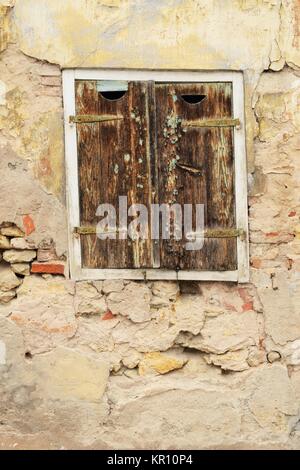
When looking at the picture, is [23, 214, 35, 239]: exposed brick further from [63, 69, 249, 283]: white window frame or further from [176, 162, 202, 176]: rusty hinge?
[176, 162, 202, 176]: rusty hinge

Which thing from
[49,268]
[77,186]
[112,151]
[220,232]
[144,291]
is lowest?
[144,291]

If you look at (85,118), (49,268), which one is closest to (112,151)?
(85,118)

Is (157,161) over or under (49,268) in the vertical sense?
over

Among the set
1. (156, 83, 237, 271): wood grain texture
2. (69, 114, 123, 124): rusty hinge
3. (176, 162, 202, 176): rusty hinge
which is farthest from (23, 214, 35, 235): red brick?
(176, 162, 202, 176): rusty hinge

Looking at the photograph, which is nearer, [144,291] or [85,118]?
[85,118]

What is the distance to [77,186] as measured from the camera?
463cm

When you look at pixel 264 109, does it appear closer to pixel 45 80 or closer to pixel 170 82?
pixel 170 82

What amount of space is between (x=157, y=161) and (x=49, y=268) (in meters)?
0.98

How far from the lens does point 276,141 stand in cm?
470

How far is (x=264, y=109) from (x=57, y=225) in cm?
154

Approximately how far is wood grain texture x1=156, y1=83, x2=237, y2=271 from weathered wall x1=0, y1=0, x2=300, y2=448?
15cm

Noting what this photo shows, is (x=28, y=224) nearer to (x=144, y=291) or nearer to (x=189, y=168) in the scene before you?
(x=144, y=291)

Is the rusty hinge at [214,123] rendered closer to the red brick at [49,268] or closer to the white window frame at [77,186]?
the white window frame at [77,186]

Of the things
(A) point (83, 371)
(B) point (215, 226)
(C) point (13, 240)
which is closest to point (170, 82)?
(B) point (215, 226)
